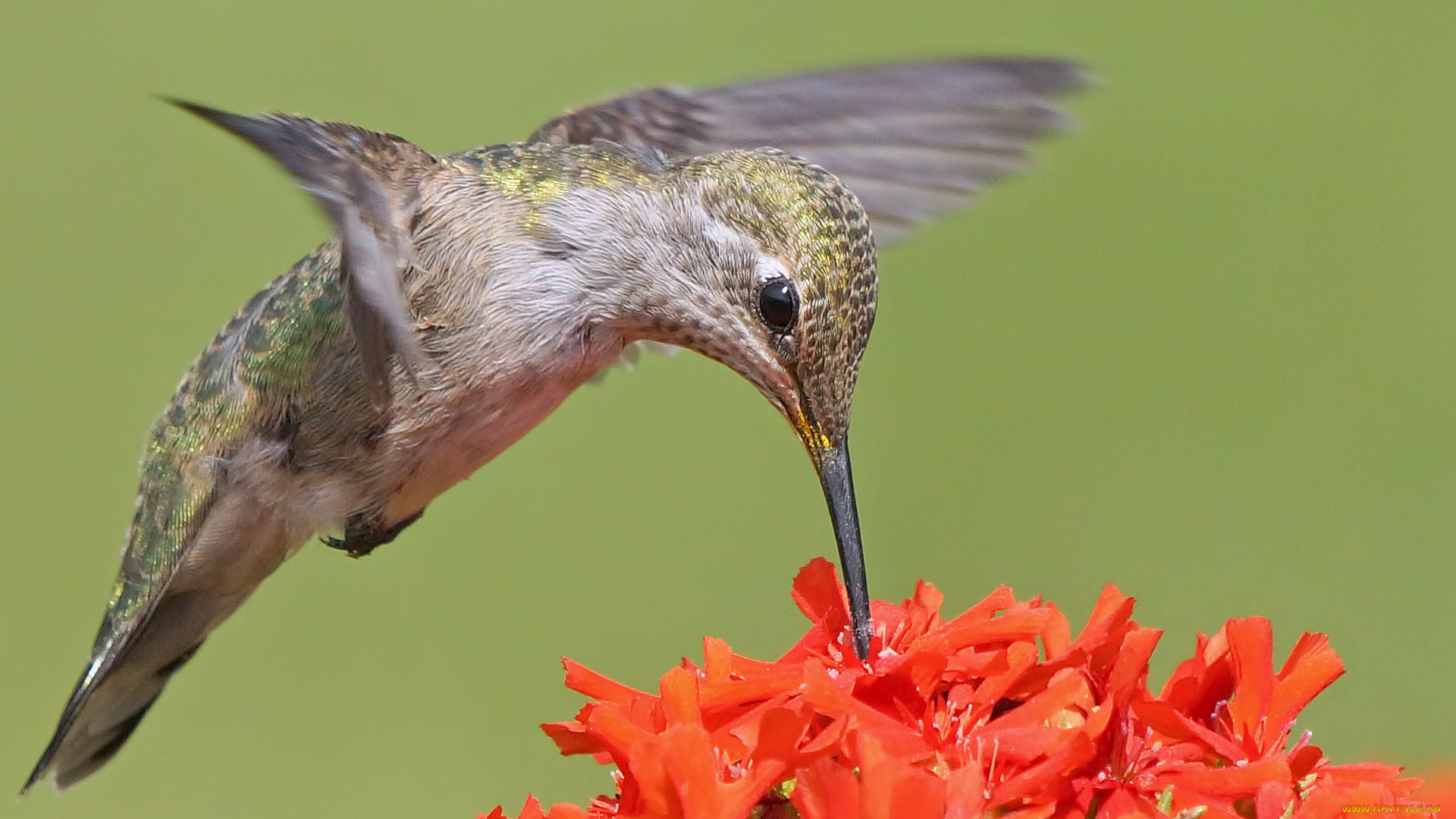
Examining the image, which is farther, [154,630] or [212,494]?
[154,630]

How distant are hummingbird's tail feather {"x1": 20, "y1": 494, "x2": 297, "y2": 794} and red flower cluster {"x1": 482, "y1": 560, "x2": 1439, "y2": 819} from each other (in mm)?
981

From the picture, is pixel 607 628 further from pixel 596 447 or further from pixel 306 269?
pixel 306 269

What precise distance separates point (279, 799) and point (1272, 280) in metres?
3.22

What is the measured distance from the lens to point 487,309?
6.13 feet

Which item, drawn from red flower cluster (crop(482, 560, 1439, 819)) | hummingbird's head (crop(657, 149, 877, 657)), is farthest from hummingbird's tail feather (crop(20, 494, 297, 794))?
red flower cluster (crop(482, 560, 1439, 819))

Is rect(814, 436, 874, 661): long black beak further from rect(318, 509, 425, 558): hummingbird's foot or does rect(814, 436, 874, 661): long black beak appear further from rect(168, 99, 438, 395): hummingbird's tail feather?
rect(318, 509, 425, 558): hummingbird's foot

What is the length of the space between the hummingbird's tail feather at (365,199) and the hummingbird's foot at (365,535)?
23 centimetres

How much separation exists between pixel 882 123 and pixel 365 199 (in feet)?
2.96

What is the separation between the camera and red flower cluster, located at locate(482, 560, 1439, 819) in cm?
105

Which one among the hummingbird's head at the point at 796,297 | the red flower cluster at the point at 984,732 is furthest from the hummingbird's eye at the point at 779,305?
the red flower cluster at the point at 984,732

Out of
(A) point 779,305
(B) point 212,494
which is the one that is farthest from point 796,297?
(B) point 212,494

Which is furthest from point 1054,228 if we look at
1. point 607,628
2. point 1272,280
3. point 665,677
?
point 665,677

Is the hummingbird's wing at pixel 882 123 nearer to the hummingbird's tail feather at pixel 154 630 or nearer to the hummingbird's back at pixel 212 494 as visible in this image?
the hummingbird's back at pixel 212 494

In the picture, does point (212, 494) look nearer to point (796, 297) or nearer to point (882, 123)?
point (796, 297)
